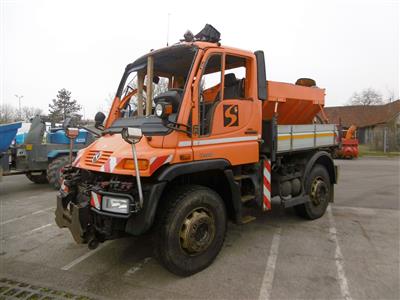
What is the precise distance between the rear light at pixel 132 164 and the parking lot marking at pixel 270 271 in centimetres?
175

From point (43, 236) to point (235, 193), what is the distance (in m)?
3.18

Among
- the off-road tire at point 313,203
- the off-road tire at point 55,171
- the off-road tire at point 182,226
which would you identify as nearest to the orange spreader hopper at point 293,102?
the off-road tire at point 313,203

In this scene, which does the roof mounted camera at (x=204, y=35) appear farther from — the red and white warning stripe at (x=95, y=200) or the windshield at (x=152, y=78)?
the red and white warning stripe at (x=95, y=200)

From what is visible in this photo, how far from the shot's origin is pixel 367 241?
183 inches

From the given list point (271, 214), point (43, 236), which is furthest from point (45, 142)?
point (271, 214)

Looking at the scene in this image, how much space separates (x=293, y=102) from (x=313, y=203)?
1.91m

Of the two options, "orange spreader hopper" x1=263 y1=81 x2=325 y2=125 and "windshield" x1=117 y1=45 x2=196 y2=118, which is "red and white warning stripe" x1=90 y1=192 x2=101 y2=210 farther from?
"orange spreader hopper" x1=263 y1=81 x2=325 y2=125

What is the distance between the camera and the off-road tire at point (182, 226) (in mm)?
3328

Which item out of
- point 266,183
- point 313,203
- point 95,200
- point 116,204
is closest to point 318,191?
point 313,203

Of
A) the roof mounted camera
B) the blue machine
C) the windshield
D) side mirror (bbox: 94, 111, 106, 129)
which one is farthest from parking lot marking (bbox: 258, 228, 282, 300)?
the blue machine

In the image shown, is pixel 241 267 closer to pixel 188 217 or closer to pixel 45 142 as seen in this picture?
pixel 188 217

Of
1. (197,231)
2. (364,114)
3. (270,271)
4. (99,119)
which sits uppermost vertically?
(364,114)

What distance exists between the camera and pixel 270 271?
3.66 metres

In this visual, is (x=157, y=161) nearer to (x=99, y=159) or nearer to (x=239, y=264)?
(x=99, y=159)
